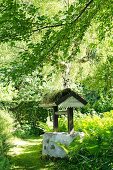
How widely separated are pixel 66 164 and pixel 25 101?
8.71m

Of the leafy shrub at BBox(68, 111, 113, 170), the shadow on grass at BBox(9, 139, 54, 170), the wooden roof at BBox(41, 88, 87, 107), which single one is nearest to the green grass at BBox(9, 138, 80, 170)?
the shadow on grass at BBox(9, 139, 54, 170)

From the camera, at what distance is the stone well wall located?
10664 millimetres

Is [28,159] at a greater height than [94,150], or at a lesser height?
lesser

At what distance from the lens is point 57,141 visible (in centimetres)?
1098

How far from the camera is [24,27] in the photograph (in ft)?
13.3

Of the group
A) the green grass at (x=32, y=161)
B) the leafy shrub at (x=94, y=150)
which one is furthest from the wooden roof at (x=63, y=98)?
the leafy shrub at (x=94, y=150)

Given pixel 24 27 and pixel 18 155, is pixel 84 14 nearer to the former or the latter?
pixel 24 27

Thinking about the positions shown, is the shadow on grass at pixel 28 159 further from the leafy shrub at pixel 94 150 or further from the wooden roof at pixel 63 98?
the wooden roof at pixel 63 98

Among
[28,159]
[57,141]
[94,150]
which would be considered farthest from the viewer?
[28,159]

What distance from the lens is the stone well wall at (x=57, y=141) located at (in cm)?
1066

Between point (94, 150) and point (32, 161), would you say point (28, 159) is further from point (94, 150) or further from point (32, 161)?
point (94, 150)

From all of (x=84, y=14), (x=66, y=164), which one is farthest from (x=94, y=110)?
(x=84, y=14)

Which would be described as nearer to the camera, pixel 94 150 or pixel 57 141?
pixel 94 150

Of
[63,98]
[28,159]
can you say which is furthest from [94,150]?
[28,159]
